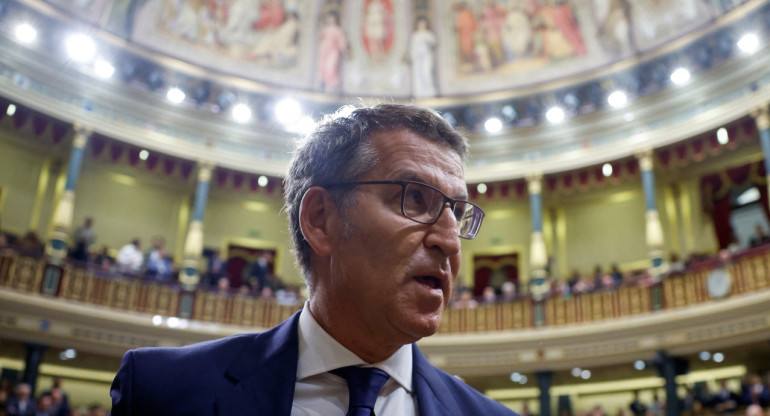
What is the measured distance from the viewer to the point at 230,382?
A: 178cm

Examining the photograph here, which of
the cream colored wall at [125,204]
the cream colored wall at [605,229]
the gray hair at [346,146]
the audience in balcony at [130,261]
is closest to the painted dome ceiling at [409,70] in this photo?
the cream colored wall at [125,204]

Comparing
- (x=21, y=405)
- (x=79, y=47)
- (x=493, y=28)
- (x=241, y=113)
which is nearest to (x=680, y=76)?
(x=493, y=28)

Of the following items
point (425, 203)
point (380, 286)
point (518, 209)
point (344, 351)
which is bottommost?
point (344, 351)

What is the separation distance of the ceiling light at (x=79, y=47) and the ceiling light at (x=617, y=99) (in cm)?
1237

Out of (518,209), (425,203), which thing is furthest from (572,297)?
(425,203)

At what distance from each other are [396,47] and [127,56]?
7307 millimetres

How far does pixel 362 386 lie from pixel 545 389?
14.6m

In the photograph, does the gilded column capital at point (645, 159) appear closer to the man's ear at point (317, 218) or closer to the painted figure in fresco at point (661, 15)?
the painted figure in fresco at point (661, 15)

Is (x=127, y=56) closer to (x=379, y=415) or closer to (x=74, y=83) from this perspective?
(x=74, y=83)

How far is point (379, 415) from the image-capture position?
6.03 ft

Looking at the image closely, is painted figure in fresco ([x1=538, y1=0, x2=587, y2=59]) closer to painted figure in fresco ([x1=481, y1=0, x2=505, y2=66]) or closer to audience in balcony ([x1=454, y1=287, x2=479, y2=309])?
painted figure in fresco ([x1=481, y1=0, x2=505, y2=66])

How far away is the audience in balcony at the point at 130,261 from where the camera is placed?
15227 mm

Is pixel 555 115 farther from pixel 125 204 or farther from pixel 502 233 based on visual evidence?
pixel 125 204

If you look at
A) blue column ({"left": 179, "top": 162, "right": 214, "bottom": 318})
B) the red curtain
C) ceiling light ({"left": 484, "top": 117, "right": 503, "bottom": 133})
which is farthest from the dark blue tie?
the red curtain
